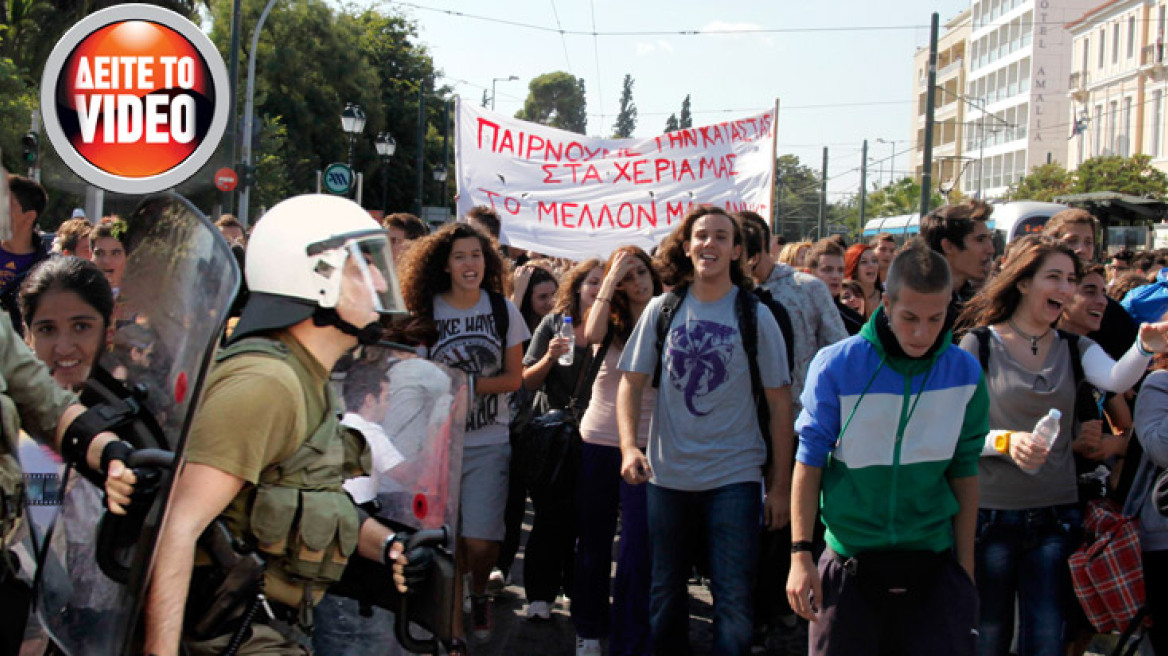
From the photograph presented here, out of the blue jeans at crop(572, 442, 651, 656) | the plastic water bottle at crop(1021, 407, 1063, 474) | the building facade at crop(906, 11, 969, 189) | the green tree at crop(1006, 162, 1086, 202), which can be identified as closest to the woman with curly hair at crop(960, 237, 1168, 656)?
the plastic water bottle at crop(1021, 407, 1063, 474)

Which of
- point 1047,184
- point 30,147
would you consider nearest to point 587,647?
point 30,147

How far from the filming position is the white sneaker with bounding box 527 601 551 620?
608 cm

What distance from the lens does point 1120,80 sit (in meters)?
59.0

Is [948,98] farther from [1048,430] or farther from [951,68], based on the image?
[1048,430]

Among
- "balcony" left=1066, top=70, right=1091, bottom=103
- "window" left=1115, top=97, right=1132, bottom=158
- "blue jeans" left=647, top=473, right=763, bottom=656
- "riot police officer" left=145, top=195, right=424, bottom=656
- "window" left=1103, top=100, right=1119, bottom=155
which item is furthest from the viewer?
"balcony" left=1066, top=70, right=1091, bottom=103

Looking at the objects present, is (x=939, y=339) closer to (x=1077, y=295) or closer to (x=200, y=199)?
(x=1077, y=295)

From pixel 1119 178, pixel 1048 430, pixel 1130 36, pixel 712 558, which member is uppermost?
pixel 1130 36

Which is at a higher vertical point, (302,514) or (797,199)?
(797,199)

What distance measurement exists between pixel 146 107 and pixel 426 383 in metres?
2.58

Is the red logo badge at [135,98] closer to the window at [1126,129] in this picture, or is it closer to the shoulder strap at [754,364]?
the shoulder strap at [754,364]

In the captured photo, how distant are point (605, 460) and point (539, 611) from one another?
104cm

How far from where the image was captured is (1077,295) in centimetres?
536

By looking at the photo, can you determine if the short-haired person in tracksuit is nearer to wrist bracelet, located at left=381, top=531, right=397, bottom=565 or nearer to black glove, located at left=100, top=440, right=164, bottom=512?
wrist bracelet, located at left=381, top=531, right=397, bottom=565

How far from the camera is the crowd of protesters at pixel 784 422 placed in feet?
12.0
